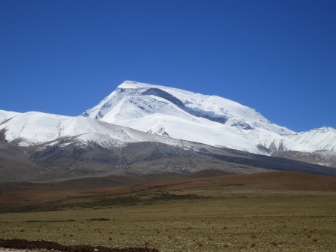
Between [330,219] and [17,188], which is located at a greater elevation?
[330,219]

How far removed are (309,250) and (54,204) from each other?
242 ft

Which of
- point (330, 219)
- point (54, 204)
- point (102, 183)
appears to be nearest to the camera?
point (330, 219)

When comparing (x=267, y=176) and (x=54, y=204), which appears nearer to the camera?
(x=54, y=204)

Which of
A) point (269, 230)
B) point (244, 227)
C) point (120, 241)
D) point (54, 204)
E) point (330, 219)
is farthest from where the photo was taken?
point (54, 204)

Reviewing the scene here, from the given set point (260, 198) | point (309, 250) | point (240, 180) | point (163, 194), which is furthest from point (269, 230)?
point (240, 180)

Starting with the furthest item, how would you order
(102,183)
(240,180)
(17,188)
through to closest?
(102,183)
(17,188)
(240,180)

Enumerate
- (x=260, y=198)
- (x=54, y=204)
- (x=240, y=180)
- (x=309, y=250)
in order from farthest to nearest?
(x=240, y=180), (x=54, y=204), (x=260, y=198), (x=309, y=250)

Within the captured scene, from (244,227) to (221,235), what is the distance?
5.95 metres

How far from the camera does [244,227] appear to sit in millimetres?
39562

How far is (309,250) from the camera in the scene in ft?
85.7

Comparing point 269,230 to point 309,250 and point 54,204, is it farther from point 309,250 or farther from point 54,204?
point 54,204

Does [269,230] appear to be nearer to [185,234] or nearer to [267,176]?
[185,234]

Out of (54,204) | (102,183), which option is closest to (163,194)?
(54,204)

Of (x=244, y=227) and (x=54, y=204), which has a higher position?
(x=244, y=227)
